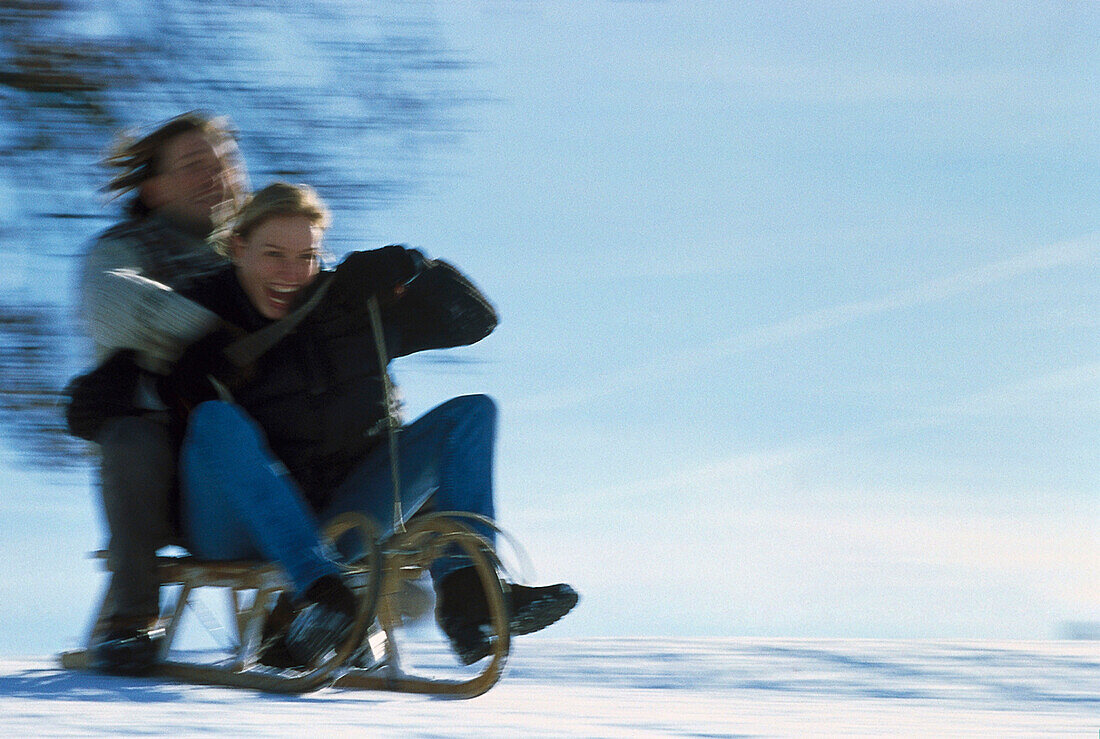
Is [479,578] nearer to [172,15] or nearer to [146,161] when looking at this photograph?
[146,161]

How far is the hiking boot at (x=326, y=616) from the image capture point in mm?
2117

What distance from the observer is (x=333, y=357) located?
240 cm

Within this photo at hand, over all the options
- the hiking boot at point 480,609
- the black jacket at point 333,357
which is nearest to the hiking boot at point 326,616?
the hiking boot at point 480,609

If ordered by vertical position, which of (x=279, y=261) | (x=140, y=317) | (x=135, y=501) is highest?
(x=279, y=261)

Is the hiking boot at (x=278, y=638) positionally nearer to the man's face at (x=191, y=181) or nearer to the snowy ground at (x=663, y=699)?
the snowy ground at (x=663, y=699)

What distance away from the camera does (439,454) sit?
244 centimetres

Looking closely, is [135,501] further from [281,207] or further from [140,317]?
[281,207]

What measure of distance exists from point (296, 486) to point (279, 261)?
448mm

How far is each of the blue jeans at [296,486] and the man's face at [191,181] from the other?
1.81 feet

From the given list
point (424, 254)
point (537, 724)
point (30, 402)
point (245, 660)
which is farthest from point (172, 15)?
point (537, 724)

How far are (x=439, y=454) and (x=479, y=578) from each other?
0.91 feet

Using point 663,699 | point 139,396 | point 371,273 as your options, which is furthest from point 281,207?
point 663,699

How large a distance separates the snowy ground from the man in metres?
0.14

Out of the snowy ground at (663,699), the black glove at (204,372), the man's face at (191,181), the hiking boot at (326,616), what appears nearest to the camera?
the snowy ground at (663,699)
